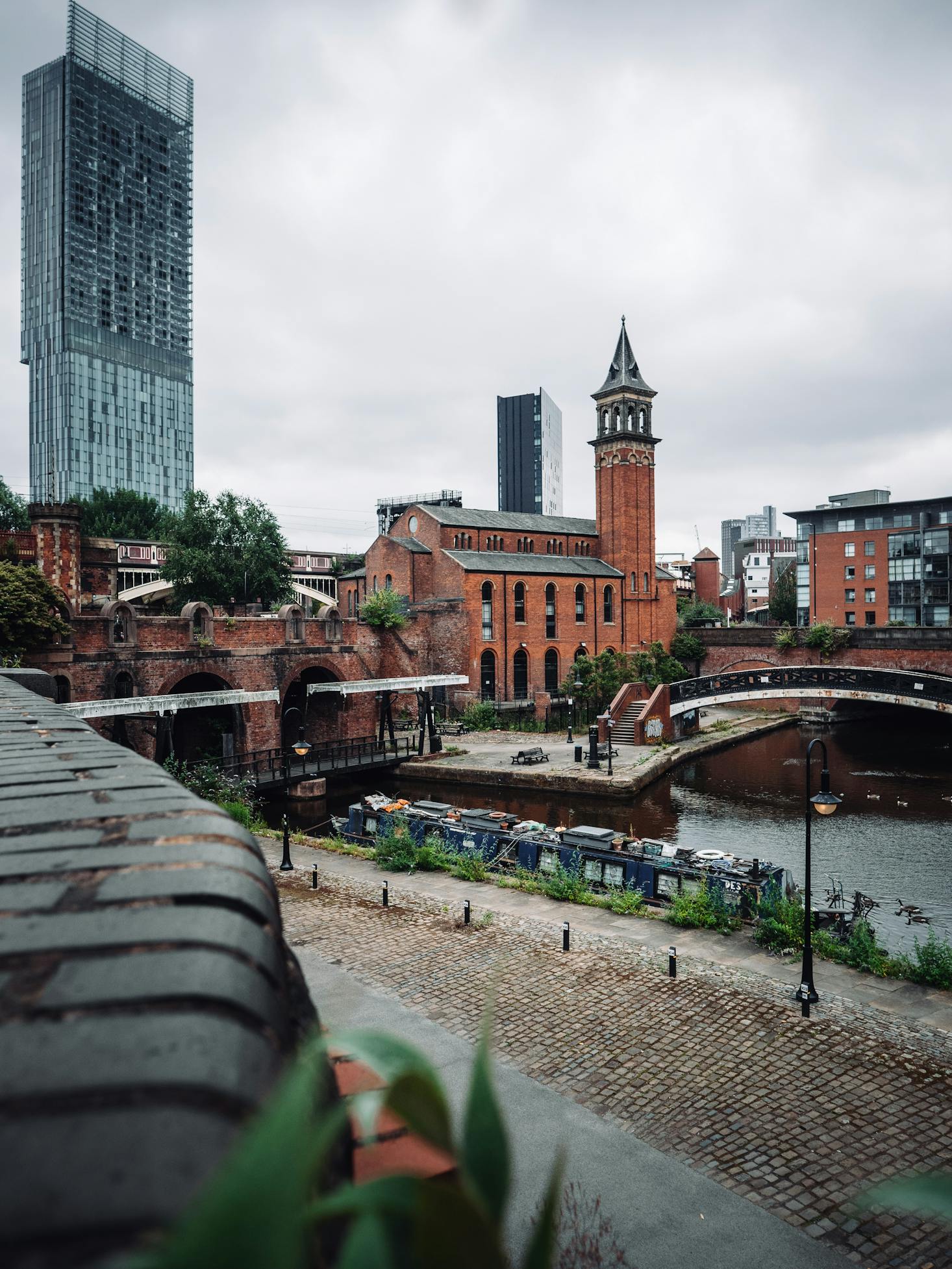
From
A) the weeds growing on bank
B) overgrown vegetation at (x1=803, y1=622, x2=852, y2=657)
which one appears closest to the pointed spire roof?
overgrown vegetation at (x1=803, y1=622, x2=852, y2=657)

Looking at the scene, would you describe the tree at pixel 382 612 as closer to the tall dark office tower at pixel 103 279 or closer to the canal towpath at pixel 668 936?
the canal towpath at pixel 668 936

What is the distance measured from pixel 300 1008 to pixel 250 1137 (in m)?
0.92

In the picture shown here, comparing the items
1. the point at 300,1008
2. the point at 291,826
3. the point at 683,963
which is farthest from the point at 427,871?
the point at 300,1008

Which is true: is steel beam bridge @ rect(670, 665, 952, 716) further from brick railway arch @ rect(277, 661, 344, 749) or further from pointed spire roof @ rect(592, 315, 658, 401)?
pointed spire roof @ rect(592, 315, 658, 401)

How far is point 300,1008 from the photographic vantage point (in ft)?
5.18

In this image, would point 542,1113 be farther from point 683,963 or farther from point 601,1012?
point 683,963

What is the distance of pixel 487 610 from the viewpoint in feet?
165

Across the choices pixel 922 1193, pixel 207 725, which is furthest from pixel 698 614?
pixel 922 1193

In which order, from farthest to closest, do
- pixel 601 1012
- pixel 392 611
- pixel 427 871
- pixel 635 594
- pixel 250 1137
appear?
pixel 635 594, pixel 392 611, pixel 427 871, pixel 601 1012, pixel 250 1137

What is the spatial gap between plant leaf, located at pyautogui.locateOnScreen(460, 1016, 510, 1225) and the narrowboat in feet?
52.7

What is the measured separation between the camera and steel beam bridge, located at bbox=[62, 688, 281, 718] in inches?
→ 1014

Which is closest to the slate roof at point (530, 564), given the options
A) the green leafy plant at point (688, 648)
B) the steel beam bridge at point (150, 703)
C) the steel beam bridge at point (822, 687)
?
the green leafy plant at point (688, 648)

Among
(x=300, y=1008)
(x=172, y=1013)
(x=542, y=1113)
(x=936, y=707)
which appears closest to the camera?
(x=172, y=1013)

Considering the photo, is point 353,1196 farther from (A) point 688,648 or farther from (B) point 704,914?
(A) point 688,648
